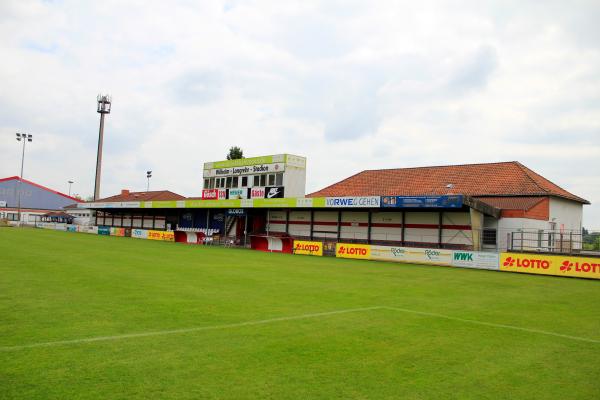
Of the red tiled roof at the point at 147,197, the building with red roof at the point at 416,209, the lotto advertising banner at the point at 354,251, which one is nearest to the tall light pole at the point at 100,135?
the red tiled roof at the point at 147,197

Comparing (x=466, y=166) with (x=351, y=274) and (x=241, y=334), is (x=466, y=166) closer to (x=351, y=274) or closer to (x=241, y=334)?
(x=351, y=274)

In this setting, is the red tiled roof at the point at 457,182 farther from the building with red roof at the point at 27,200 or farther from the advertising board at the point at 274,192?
the building with red roof at the point at 27,200

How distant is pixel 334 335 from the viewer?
876 cm

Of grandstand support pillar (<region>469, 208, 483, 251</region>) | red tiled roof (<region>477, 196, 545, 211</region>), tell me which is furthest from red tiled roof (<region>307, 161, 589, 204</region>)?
grandstand support pillar (<region>469, 208, 483, 251</region>)

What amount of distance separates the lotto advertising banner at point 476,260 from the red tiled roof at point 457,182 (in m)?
9.90

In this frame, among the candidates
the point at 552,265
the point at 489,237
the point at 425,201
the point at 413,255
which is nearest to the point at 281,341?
the point at 552,265

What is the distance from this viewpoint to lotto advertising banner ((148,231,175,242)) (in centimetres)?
4859

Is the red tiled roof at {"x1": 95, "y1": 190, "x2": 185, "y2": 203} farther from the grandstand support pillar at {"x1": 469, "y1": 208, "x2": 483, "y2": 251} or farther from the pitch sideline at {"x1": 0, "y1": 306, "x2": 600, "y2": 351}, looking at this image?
the pitch sideline at {"x1": 0, "y1": 306, "x2": 600, "y2": 351}

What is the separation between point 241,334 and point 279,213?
1456 inches

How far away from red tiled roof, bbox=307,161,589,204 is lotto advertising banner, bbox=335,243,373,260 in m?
8.69

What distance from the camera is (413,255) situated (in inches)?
1161

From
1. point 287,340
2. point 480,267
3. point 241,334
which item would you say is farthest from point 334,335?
point 480,267

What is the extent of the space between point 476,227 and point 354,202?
8.24m

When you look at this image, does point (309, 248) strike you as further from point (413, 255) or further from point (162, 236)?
point (162, 236)
